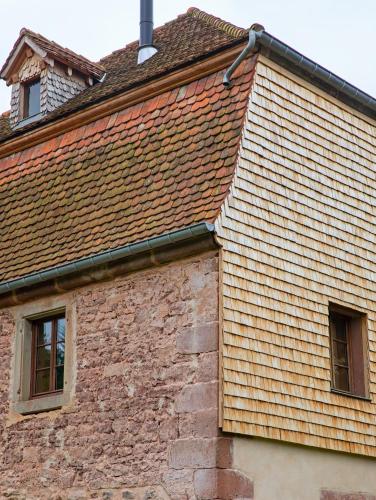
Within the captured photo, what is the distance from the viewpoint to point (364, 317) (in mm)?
13000

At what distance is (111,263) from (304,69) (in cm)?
357

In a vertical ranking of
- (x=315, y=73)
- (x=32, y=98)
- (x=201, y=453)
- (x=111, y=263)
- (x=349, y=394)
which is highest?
(x=32, y=98)

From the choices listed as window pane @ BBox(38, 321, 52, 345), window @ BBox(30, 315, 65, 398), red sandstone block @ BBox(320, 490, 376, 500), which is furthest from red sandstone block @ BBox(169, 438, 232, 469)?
window pane @ BBox(38, 321, 52, 345)

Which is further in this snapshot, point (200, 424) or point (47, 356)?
point (47, 356)

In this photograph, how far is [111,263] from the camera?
11984 millimetres

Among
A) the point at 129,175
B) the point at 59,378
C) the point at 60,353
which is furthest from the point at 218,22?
the point at 59,378

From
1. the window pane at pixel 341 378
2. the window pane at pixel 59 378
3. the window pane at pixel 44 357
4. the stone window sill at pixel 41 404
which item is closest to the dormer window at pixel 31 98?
the window pane at pixel 44 357

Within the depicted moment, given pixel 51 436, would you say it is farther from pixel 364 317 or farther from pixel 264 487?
pixel 364 317

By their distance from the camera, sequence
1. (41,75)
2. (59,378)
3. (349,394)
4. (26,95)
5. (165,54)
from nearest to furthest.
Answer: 1. (349,394)
2. (59,378)
3. (165,54)
4. (41,75)
5. (26,95)

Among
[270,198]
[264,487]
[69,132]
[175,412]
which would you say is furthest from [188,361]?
[69,132]

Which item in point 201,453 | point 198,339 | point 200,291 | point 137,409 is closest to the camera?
point 201,453

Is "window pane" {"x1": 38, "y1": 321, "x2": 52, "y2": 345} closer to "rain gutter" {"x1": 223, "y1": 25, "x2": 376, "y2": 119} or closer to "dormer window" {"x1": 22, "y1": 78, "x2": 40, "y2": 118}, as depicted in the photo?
"rain gutter" {"x1": 223, "y1": 25, "x2": 376, "y2": 119}

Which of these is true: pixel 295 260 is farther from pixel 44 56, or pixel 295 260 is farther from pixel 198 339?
pixel 44 56

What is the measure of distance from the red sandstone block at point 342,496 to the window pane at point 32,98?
27.0 ft
